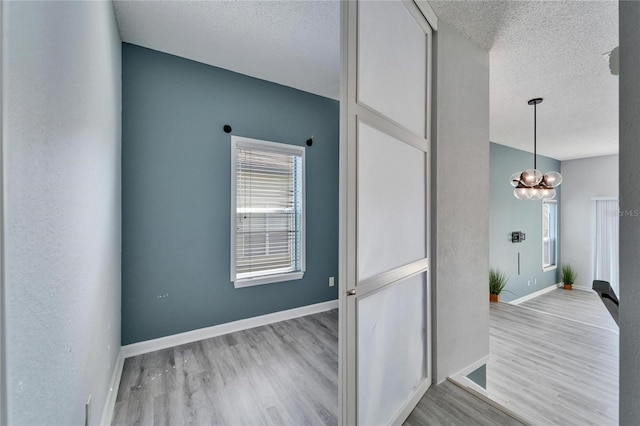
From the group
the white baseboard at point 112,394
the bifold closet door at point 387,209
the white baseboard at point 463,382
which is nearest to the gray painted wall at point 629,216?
the bifold closet door at point 387,209

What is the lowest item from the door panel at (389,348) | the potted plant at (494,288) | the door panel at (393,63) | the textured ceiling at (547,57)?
the potted plant at (494,288)

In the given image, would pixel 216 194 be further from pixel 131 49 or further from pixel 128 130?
pixel 131 49

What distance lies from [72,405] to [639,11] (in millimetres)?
2193

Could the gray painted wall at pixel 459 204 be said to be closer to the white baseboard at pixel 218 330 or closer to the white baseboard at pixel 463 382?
the white baseboard at pixel 463 382

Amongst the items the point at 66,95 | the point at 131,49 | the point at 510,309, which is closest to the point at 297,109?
the point at 131,49

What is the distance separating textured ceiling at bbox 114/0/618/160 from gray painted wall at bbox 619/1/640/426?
4.68 feet

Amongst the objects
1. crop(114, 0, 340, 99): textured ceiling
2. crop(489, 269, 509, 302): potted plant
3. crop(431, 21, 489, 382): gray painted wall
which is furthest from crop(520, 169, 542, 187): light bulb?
crop(114, 0, 340, 99): textured ceiling

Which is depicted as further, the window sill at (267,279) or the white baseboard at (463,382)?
the window sill at (267,279)

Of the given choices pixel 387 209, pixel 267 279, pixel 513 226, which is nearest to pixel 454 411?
pixel 387 209

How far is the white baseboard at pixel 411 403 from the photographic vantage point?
4.93ft

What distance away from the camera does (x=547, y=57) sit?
2389 mm

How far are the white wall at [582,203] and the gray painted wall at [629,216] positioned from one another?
7.59 m

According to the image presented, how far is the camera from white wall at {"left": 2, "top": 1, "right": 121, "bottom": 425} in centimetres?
65

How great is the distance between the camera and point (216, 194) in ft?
9.04
